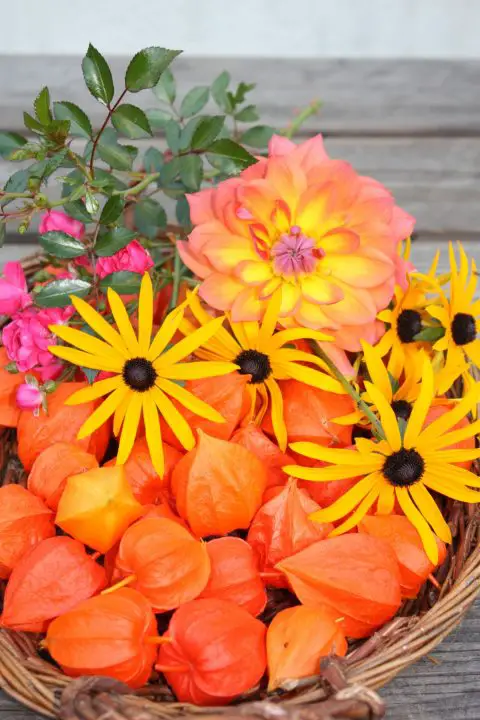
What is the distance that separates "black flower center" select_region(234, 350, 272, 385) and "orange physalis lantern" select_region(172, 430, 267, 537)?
77 mm

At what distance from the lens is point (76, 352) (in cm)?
69

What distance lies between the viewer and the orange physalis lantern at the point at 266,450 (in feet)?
2.43

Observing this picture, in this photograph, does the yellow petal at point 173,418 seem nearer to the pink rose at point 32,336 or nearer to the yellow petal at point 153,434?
the yellow petal at point 153,434

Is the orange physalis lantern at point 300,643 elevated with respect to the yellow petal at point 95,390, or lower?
lower

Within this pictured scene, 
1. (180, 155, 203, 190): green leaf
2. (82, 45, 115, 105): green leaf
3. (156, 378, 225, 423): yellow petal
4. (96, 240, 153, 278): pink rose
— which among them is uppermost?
(82, 45, 115, 105): green leaf

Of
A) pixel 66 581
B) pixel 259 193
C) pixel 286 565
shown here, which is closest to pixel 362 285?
pixel 259 193

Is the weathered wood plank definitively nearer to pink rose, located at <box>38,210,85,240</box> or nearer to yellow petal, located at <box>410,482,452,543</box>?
pink rose, located at <box>38,210,85,240</box>

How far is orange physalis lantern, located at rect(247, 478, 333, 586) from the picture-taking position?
683mm

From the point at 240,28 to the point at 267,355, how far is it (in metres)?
1.13

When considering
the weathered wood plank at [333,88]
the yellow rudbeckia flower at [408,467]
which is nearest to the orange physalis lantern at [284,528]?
the yellow rudbeckia flower at [408,467]

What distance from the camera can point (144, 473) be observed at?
74cm

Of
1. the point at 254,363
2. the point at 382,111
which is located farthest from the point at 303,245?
the point at 382,111

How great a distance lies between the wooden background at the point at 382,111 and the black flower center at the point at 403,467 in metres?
0.44

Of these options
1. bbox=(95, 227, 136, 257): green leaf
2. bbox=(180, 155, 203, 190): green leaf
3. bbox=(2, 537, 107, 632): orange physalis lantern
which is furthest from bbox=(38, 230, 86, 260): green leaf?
bbox=(2, 537, 107, 632): orange physalis lantern
